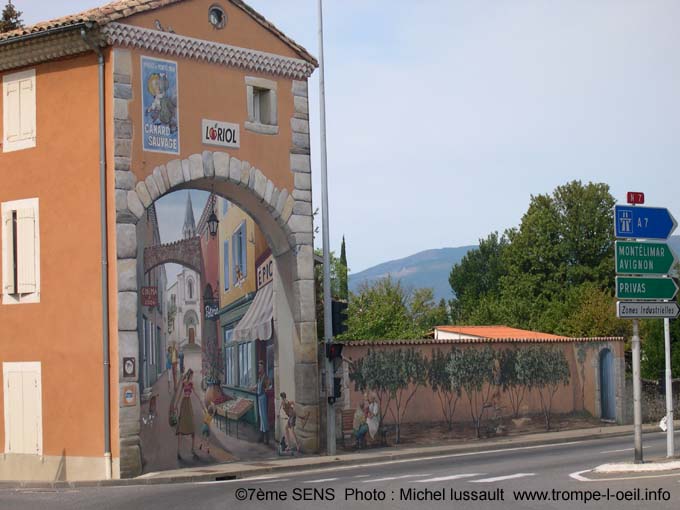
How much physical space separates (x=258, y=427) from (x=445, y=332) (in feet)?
78.4

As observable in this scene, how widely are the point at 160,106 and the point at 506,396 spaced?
1364 cm

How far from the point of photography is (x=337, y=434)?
25.3 m

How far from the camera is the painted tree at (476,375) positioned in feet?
93.5

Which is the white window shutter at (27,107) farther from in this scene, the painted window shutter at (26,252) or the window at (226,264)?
the window at (226,264)

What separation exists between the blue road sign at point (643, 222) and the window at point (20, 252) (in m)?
12.2

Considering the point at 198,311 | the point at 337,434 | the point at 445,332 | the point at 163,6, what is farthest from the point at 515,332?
the point at 163,6

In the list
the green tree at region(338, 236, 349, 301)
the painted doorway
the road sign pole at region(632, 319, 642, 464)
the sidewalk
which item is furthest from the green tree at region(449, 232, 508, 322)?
the road sign pole at region(632, 319, 642, 464)

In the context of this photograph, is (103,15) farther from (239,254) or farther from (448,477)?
(448,477)

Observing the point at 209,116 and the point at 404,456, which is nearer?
the point at 209,116

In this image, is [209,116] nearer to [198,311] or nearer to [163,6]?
[163,6]

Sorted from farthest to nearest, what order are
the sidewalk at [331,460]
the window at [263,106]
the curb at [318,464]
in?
the window at [263,106] < the sidewalk at [331,460] < the curb at [318,464]

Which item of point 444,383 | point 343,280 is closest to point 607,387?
point 444,383

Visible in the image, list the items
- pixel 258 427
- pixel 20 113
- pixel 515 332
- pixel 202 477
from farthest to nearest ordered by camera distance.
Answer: pixel 515 332
pixel 258 427
pixel 20 113
pixel 202 477

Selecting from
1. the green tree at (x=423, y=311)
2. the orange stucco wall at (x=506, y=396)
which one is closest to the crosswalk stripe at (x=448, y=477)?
the orange stucco wall at (x=506, y=396)
